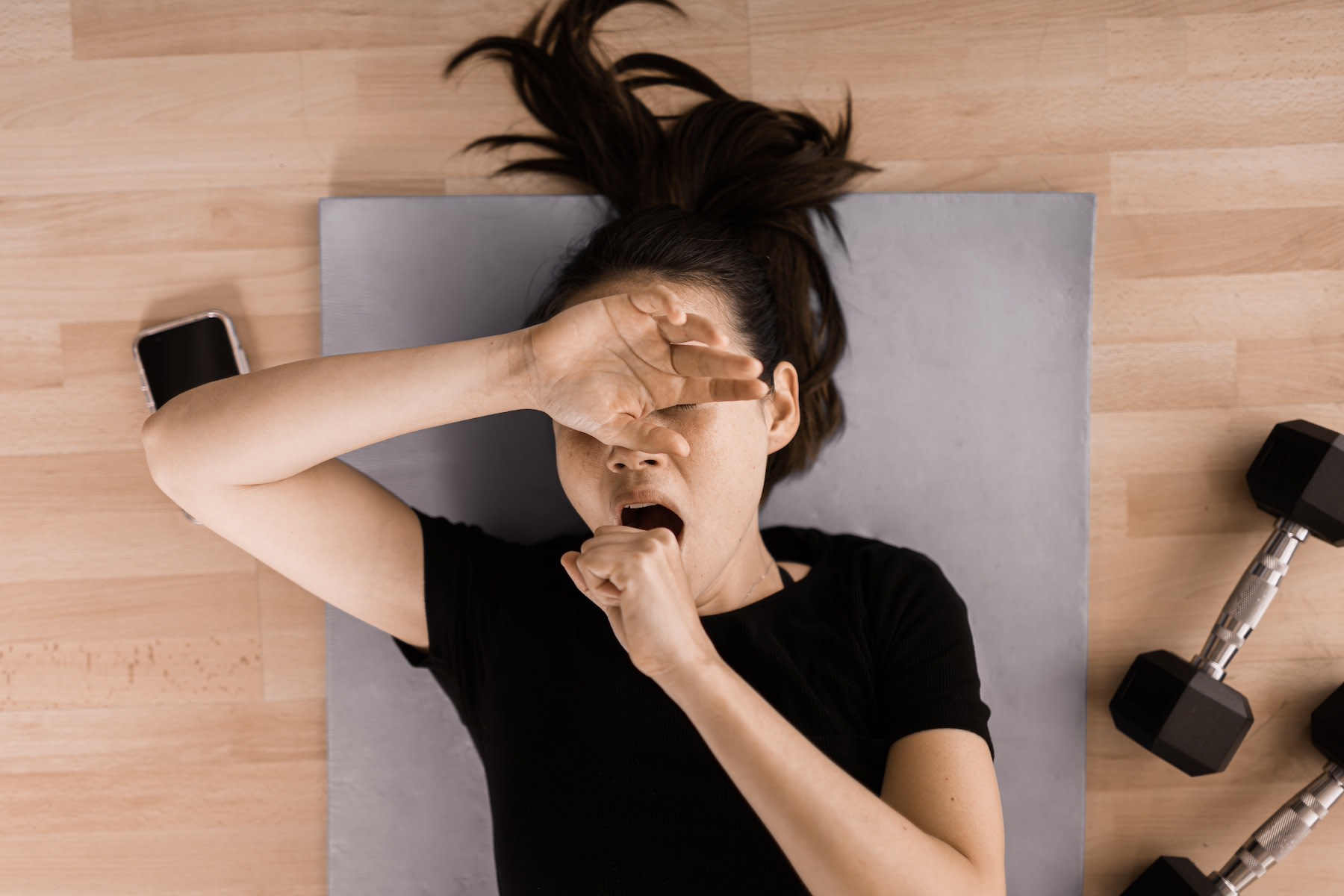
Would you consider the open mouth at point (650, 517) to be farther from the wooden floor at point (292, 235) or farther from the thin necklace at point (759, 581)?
the wooden floor at point (292, 235)

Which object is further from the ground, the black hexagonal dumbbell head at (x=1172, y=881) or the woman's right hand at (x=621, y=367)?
the woman's right hand at (x=621, y=367)

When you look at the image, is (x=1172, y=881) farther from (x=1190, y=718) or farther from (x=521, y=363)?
(x=521, y=363)

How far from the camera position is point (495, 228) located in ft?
3.47

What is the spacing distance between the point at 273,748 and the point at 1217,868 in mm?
1286

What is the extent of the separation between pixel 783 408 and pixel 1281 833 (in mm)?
850

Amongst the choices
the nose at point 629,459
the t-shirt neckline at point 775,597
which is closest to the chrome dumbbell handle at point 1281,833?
the t-shirt neckline at point 775,597

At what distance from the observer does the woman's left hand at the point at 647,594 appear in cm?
65

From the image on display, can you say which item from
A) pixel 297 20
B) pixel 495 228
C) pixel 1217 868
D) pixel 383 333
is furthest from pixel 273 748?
pixel 1217 868

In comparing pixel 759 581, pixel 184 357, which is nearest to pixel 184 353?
pixel 184 357

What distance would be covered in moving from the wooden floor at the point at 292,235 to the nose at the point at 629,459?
21.0 inches

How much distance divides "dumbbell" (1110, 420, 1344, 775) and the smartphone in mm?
1249

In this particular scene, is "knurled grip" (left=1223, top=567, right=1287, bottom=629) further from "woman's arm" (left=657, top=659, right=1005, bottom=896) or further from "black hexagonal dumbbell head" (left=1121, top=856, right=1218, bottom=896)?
"woman's arm" (left=657, top=659, right=1005, bottom=896)

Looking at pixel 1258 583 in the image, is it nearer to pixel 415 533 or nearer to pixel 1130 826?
pixel 1130 826

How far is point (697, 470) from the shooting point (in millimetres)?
743
